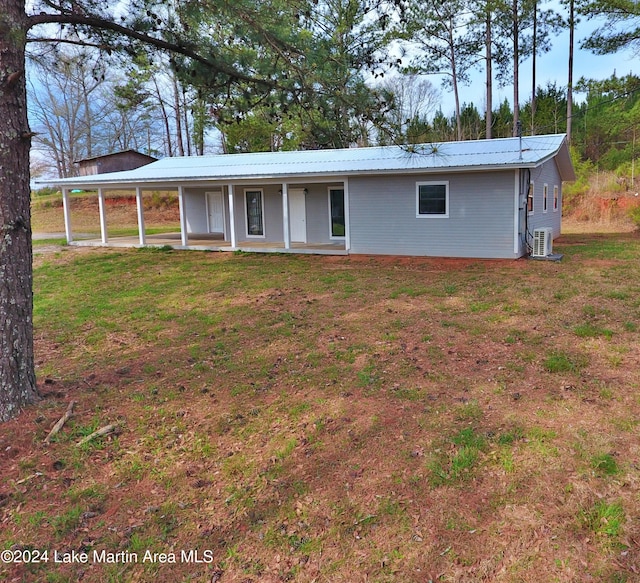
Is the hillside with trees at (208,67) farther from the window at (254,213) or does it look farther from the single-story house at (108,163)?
the single-story house at (108,163)

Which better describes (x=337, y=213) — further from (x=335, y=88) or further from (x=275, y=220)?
(x=335, y=88)

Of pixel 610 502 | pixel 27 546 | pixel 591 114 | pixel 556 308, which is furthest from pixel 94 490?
pixel 591 114

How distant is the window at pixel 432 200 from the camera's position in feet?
40.7

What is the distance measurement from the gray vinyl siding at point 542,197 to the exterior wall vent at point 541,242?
0.82 metres

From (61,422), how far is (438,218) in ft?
34.3

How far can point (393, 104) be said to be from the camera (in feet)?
19.9

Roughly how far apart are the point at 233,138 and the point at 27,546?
29188mm

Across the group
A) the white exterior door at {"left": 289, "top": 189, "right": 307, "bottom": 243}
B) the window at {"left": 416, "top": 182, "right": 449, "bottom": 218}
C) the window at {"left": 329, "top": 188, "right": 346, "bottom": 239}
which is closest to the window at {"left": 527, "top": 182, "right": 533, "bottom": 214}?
the window at {"left": 416, "top": 182, "right": 449, "bottom": 218}

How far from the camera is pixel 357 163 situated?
13.8m

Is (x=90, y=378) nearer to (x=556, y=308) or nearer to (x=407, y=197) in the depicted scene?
(x=556, y=308)

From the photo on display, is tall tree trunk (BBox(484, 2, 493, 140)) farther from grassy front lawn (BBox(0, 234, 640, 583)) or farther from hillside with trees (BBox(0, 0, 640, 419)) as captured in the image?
grassy front lawn (BBox(0, 234, 640, 583))

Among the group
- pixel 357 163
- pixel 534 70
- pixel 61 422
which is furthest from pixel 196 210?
pixel 534 70

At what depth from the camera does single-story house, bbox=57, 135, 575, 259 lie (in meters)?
11.8

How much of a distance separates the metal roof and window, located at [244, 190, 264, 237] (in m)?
1.00
